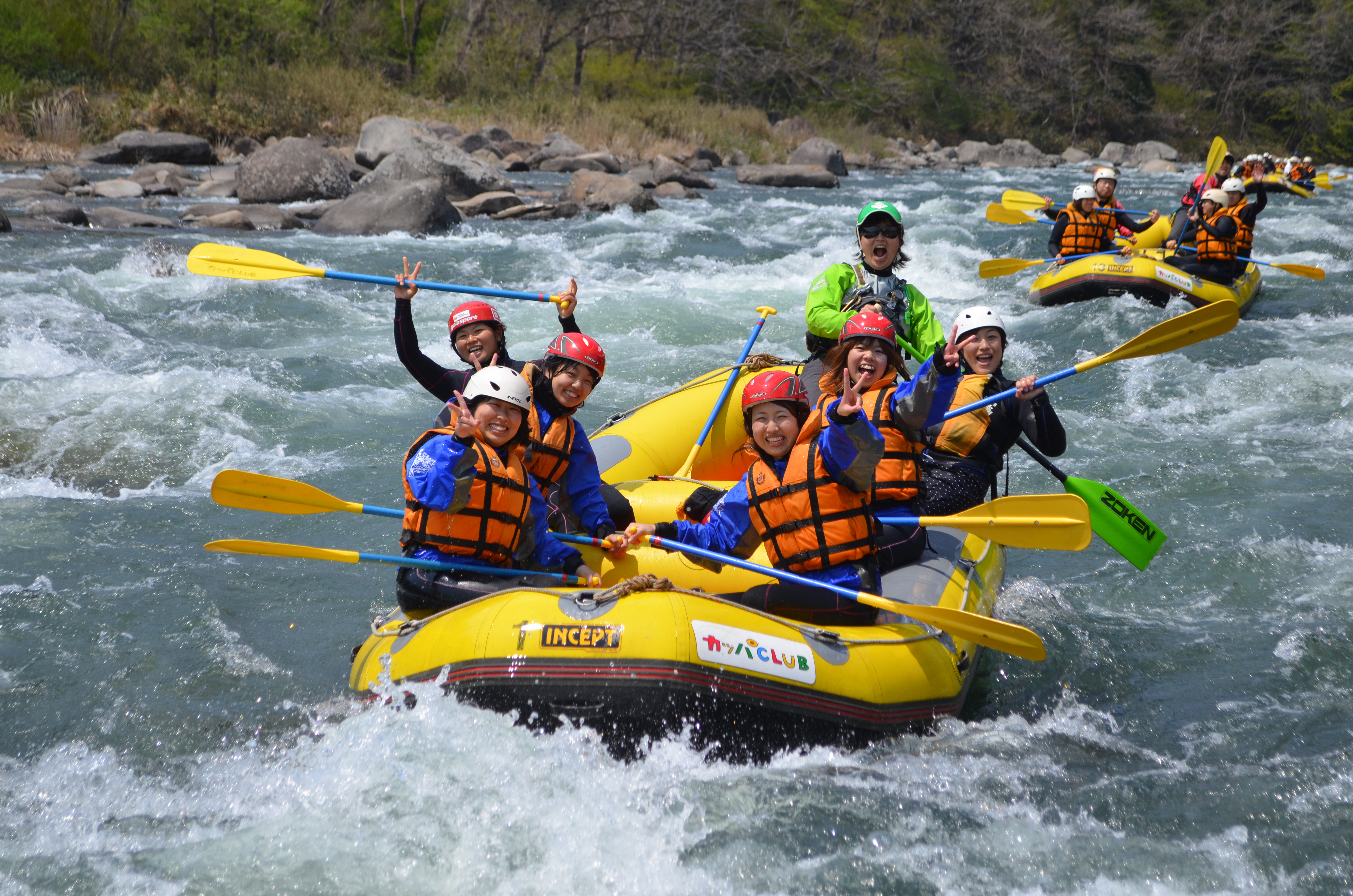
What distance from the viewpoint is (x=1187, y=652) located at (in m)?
4.16

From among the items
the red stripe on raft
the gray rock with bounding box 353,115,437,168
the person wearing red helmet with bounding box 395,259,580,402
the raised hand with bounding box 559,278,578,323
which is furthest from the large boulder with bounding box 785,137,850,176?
the red stripe on raft

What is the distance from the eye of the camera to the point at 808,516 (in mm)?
3344

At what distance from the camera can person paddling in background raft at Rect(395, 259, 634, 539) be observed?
12.0ft

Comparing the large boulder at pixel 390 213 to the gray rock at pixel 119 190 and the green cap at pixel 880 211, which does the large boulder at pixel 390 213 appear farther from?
the green cap at pixel 880 211

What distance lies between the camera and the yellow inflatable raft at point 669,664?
294 centimetres

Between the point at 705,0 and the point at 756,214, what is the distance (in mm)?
17019

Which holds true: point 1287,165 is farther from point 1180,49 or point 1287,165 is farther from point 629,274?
point 1180,49

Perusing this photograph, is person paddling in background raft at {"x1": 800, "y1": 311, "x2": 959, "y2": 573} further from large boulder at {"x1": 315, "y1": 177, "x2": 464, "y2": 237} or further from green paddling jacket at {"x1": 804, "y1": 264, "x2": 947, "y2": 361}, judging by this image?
large boulder at {"x1": 315, "y1": 177, "x2": 464, "y2": 237}

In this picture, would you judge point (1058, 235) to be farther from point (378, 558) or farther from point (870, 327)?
point (378, 558)

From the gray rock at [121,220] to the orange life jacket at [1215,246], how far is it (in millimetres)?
10190

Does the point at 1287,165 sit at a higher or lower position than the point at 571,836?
higher

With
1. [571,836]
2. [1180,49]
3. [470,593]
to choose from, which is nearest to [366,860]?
[571,836]

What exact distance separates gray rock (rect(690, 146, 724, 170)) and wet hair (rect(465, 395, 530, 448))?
58.5ft

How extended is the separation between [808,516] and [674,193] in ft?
43.8
